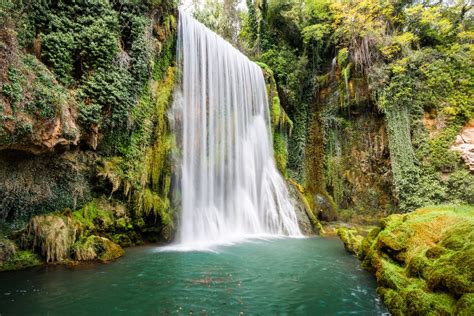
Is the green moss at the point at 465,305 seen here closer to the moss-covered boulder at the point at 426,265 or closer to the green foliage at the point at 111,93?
the moss-covered boulder at the point at 426,265

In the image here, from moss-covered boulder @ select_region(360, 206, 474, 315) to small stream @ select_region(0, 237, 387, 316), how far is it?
456 millimetres

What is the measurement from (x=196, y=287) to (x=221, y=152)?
8555 mm

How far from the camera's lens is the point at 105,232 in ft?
29.5

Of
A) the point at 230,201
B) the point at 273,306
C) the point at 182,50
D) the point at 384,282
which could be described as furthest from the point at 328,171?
the point at 273,306

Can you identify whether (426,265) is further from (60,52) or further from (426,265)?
(60,52)

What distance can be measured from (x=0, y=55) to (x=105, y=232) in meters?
5.47

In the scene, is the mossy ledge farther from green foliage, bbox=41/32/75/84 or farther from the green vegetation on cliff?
green foliage, bbox=41/32/75/84

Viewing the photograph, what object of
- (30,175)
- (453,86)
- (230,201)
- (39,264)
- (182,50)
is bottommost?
(39,264)

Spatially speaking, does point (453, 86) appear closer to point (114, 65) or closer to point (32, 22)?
point (114, 65)

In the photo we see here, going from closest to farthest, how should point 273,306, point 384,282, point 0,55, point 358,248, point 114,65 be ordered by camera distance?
1. point 273,306
2. point 384,282
3. point 0,55
4. point 358,248
5. point 114,65

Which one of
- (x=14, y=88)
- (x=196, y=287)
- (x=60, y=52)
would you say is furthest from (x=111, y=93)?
(x=196, y=287)

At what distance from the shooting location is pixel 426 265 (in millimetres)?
4652

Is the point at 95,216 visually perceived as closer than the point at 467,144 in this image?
Yes

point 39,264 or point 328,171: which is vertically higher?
point 328,171
